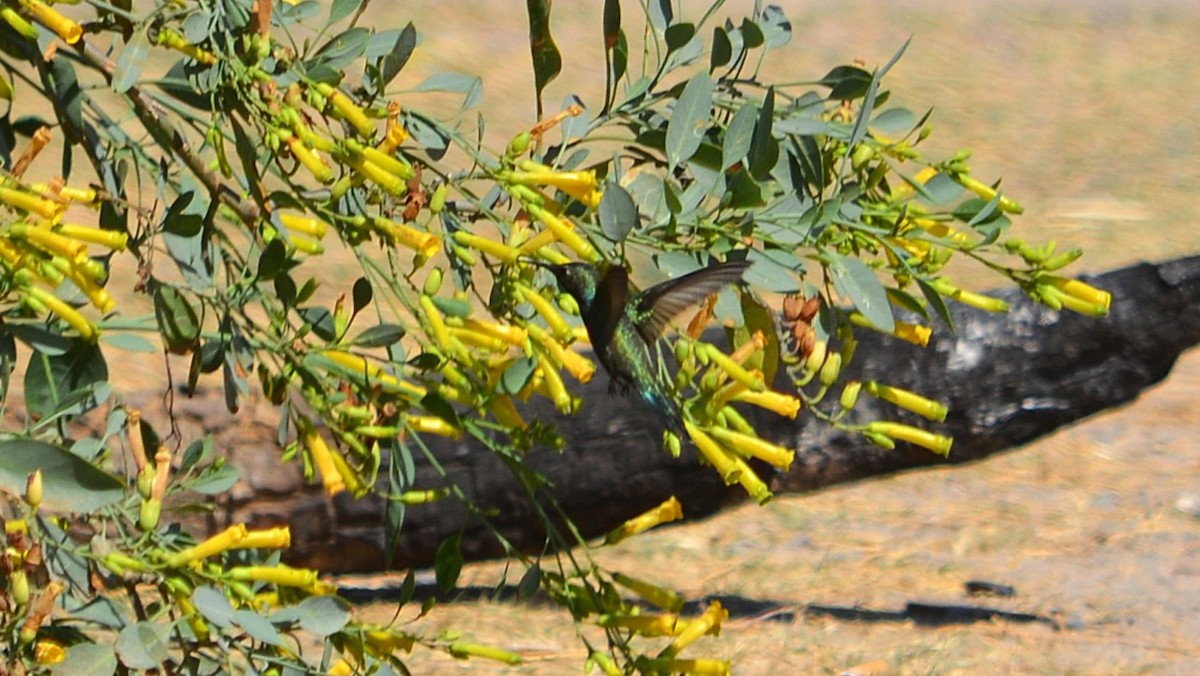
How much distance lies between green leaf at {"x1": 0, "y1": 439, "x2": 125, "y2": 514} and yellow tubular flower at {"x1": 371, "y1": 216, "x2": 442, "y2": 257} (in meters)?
0.32

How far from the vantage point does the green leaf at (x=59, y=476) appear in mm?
1308

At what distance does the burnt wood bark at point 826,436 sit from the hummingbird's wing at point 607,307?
67.4 inches

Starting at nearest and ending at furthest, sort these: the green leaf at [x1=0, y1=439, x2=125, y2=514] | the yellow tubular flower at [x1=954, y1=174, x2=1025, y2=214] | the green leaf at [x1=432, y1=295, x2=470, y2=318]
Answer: the green leaf at [x1=0, y1=439, x2=125, y2=514] → the green leaf at [x1=432, y1=295, x2=470, y2=318] → the yellow tubular flower at [x1=954, y1=174, x2=1025, y2=214]

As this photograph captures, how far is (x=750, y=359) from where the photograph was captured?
154 cm

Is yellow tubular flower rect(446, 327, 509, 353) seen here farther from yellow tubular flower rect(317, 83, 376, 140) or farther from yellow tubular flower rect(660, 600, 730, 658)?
yellow tubular flower rect(660, 600, 730, 658)

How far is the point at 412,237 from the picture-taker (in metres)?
1.42

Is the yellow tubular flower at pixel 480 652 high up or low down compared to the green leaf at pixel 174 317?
down

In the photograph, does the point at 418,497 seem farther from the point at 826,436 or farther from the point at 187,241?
the point at 826,436

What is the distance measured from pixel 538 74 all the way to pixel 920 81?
8468 mm

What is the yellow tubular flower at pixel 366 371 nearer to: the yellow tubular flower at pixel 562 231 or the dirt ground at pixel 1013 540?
the yellow tubular flower at pixel 562 231

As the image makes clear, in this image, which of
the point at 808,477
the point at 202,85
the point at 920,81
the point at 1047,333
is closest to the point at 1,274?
the point at 202,85

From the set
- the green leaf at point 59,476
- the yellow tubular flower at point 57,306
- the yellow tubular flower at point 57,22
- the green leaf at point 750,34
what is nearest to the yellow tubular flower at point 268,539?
the green leaf at point 59,476

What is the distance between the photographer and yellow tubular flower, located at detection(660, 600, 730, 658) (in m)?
1.61

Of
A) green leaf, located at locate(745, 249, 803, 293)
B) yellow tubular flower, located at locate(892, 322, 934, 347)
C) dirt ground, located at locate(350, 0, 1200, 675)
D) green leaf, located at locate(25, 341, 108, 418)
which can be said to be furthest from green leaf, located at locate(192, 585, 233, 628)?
dirt ground, located at locate(350, 0, 1200, 675)
